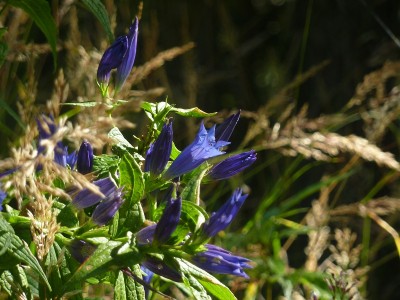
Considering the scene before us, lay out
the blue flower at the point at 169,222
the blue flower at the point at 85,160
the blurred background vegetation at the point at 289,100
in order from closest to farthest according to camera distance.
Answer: the blue flower at the point at 169,222 → the blue flower at the point at 85,160 → the blurred background vegetation at the point at 289,100

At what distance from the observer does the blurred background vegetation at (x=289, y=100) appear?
172 centimetres

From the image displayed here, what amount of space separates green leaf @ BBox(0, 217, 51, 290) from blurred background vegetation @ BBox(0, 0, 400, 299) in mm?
821

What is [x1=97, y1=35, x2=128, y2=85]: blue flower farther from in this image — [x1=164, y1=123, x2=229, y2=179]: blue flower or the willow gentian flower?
[x1=164, y1=123, x2=229, y2=179]: blue flower

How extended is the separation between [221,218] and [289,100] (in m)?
1.58

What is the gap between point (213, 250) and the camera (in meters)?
0.72

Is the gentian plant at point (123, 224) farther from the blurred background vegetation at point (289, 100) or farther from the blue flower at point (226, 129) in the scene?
the blurred background vegetation at point (289, 100)

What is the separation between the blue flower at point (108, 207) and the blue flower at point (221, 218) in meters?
0.08

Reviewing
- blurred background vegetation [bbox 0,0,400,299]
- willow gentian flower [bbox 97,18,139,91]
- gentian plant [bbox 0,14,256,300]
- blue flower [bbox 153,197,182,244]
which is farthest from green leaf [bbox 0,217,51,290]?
blurred background vegetation [bbox 0,0,400,299]

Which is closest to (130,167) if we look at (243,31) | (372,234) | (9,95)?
(9,95)

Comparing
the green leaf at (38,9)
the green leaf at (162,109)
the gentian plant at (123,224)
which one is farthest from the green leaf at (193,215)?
the green leaf at (38,9)

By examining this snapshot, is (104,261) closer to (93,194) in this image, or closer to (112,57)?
(93,194)

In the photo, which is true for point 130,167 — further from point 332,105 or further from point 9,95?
point 332,105

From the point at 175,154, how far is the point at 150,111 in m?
0.06

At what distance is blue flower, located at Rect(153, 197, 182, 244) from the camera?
66cm
